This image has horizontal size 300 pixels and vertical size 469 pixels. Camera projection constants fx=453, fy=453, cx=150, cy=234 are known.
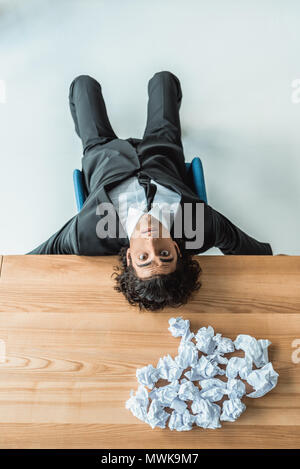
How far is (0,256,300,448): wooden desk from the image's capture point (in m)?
1.32

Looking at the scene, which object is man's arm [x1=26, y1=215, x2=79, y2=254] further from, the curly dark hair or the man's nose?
the man's nose

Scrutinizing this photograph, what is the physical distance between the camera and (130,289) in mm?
1447

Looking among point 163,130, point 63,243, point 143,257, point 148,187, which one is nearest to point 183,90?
point 163,130

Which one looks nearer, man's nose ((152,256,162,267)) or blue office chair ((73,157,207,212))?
man's nose ((152,256,162,267))

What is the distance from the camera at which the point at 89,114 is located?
200 centimetres

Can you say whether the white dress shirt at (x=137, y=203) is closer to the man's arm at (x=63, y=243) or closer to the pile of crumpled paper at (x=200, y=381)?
the man's arm at (x=63, y=243)

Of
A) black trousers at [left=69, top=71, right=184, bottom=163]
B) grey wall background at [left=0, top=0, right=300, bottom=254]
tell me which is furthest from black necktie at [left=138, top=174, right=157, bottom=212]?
grey wall background at [left=0, top=0, right=300, bottom=254]

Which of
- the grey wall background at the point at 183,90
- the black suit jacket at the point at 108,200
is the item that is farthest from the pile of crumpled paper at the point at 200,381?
the grey wall background at the point at 183,90

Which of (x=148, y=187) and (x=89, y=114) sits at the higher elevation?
(x=89, y=114)

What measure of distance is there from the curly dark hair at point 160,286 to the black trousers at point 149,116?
0.58m

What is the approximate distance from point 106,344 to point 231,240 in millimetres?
608

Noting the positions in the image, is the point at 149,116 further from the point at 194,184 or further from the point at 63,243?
the point at 63,243

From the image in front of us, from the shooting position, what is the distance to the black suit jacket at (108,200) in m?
1.57

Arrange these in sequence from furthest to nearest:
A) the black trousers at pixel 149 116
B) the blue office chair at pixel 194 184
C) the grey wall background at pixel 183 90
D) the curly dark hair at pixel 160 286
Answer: the grey wall background at pixel 183 90
the black trousers at pixel 149 116
the blue office chair at pixel 194 184
the curly dark hair at pixel 160 286
